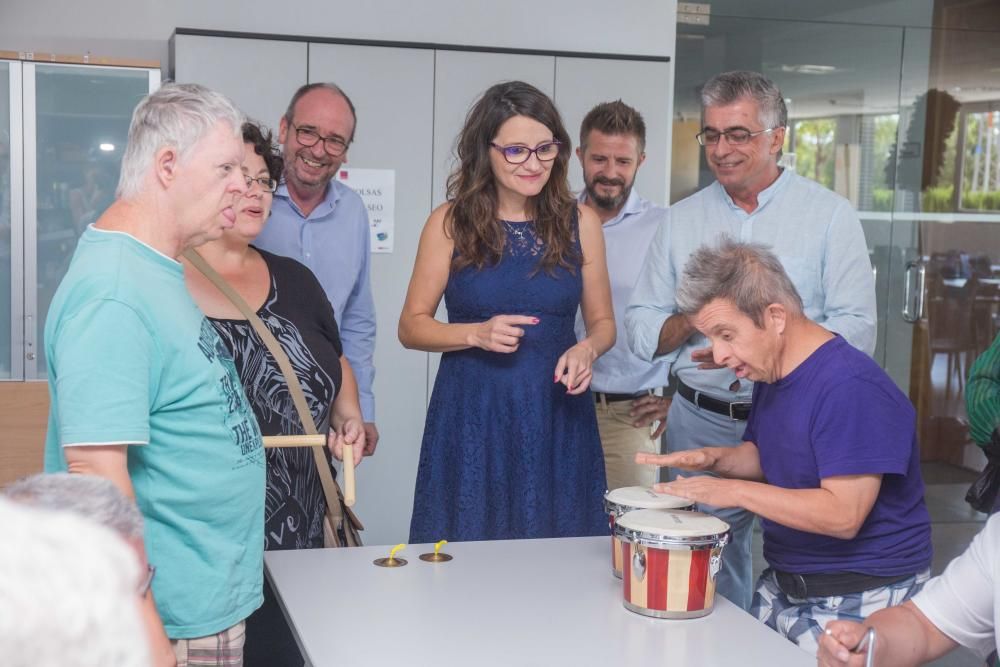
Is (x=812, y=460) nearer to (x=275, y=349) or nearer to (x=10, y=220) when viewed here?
(x=275, y=349)

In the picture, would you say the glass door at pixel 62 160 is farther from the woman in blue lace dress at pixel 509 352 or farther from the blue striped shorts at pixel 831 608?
the blue striped shorts at pixel 831 608

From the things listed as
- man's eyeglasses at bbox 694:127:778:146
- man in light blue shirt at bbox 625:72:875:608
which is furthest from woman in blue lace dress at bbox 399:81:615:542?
man's eyeglasses at bbox 694:127:778:146

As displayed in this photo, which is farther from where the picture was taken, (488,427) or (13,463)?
(13,463)

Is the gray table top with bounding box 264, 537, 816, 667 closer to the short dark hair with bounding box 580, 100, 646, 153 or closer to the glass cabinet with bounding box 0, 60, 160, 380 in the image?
the short dark hair with bounding box 580, 100, 646, 153

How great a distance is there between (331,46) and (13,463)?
2.10 m

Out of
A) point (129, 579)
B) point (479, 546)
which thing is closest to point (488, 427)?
point (479, 546)

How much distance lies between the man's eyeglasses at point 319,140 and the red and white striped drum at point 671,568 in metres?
1.75

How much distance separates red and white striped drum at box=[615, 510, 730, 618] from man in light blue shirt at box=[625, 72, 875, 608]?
2.99ft

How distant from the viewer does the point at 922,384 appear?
246 inches

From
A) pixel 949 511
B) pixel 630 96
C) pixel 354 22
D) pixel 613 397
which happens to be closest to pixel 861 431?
pixel 613 397

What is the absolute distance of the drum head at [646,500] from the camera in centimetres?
226

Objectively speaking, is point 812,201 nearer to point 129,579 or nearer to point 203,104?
point 203,104

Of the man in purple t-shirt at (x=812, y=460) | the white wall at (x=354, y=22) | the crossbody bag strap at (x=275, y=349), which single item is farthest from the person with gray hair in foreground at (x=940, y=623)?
the white wall at (x=354, y=22)

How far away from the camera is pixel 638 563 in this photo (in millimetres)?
2074
